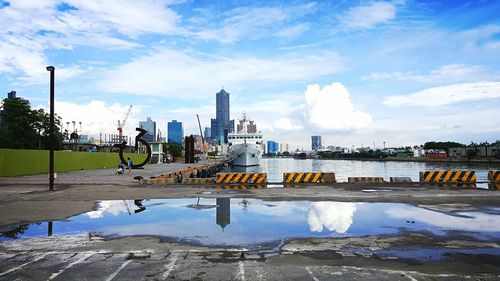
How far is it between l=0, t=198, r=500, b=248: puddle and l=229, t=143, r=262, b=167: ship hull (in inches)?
2151

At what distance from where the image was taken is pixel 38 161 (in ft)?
128

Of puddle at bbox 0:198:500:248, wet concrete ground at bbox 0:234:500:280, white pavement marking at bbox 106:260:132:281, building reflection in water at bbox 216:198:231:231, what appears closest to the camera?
white pavement marking at bbox 106:260:132:281

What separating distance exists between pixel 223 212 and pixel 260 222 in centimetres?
242

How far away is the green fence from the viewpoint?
3359cm

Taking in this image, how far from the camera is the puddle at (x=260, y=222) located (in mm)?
9875

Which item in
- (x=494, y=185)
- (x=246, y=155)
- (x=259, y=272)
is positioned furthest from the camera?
(x=246, y=155)

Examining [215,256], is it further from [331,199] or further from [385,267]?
[331,199]

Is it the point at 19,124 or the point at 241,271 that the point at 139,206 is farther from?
the point at 19,124

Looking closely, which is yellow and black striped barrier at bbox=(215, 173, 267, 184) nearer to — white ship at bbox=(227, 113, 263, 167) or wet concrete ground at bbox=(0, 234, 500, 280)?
wet concrete ground at bbox=(0, 234, 500, 280)

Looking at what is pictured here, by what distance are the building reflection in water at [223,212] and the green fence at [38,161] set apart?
25.7m

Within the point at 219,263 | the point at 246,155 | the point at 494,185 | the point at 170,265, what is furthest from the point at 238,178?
the point at 246,155

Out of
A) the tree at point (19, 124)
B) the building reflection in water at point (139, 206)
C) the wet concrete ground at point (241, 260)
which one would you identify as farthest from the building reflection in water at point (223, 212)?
the tree at point (19, 124)

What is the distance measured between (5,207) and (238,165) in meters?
59.5

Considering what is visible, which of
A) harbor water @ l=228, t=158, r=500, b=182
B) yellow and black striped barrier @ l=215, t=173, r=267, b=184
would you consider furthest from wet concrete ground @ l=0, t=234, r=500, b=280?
harbor water @ l=228, t=158, r=500, b=182
